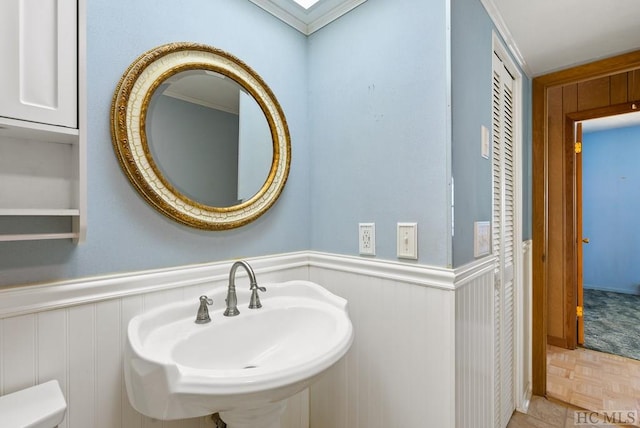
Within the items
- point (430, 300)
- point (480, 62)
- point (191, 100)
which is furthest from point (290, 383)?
point (480, 62)

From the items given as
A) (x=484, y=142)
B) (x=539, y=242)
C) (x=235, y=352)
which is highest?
(x=484, y=142)

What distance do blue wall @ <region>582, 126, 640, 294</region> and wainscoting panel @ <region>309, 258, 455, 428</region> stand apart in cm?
480

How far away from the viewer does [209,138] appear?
113cm

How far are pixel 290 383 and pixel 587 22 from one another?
2102 mm

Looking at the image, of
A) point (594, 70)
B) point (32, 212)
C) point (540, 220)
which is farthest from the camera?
point (540, 220)

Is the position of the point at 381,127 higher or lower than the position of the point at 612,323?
higher

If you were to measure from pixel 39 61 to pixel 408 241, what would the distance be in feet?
3.79

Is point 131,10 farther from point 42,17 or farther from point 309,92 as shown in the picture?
point 309,92

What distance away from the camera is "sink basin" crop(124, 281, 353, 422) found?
0.65m

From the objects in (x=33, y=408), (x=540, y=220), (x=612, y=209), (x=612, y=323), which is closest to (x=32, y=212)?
(x=33, y=408)

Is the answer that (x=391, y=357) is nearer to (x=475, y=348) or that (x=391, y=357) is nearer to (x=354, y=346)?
(x=354, y=346)

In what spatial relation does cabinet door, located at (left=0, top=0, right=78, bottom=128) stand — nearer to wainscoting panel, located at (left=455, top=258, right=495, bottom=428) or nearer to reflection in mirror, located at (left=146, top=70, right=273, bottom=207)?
reflection in mirror, located at (left=146, top=70, right=273, bottom=207)

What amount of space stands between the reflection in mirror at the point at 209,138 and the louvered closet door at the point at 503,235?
3.97 feet

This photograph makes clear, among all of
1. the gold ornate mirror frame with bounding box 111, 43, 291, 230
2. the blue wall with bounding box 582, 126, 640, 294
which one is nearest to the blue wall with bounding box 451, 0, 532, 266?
the gold ornate mirror frame with bounding box 111, 43, 291, 230
